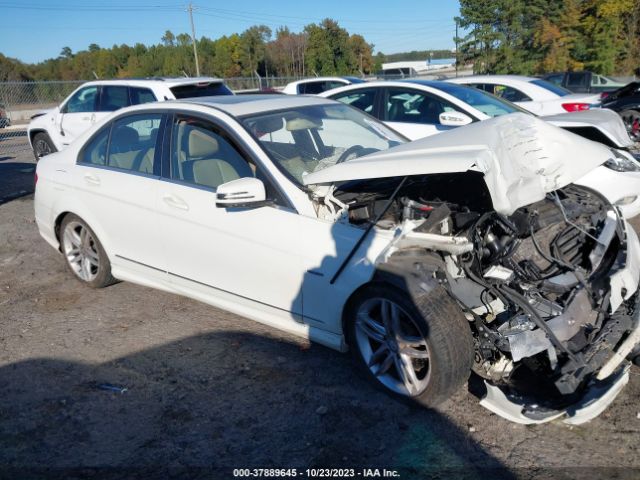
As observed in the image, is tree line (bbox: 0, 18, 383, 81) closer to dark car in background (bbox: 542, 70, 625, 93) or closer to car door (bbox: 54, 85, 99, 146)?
dark car in background (bbox: 542, 70, 625, 93)

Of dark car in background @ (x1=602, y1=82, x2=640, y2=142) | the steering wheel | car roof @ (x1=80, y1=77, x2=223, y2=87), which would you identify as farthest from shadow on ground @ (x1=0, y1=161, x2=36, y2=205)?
dark car in background @ (x1=602, y1=82, x2=640, y2=142)

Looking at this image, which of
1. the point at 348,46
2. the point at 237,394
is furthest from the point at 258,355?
the point at 348,46

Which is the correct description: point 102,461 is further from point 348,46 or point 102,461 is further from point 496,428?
point 348,46

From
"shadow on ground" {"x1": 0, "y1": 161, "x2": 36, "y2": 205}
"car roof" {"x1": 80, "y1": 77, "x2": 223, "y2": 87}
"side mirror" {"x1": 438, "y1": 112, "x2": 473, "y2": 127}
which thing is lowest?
"shadow on ground" {"x1": 0, "y1": 161, "x2": 36, "y2": 205}

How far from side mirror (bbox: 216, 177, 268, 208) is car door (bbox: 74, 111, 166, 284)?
987mm

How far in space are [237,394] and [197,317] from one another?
3.98 ft

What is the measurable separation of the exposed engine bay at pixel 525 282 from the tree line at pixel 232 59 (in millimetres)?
57279

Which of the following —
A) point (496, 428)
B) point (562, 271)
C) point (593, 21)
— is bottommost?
point (496, 428)

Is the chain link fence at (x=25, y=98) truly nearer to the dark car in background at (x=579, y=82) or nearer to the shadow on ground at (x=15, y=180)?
the shadow on ground at (x=15, y=180)

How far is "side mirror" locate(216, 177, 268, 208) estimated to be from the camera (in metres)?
3.23

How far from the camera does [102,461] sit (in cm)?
275

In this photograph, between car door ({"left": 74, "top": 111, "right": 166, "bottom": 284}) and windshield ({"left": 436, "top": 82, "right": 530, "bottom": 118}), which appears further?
windshield ({"left": 436, "top": 82, "right": 530, "bottom": 118})

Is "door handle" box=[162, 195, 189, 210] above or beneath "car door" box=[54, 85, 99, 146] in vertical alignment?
beneath

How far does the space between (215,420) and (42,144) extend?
1060cm
